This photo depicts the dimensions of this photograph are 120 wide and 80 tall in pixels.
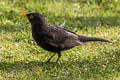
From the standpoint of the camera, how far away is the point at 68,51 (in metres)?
8.34

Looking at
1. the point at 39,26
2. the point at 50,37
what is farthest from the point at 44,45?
the point at 39,26

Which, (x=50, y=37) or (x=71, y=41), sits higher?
(x=50, y=37)

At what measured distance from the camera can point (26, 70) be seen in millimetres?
7031

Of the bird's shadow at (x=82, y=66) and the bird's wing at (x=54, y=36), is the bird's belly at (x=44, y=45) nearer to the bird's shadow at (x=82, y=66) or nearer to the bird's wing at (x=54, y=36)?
the bird's wing at (x=54, y=36)

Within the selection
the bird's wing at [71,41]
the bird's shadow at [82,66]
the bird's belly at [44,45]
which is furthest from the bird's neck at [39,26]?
the bird's shadow at [82,66]

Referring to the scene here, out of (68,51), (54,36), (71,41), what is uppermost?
(54,36)

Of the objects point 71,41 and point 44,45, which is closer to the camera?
point 44,45

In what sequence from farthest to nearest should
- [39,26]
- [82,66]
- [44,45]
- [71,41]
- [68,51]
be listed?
[68,51], [82,66], [71,41], [39,26], [44,45]

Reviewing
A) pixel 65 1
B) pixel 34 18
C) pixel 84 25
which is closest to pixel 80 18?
pixel 84 25

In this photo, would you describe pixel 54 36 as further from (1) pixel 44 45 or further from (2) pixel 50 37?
(1) pixel 44 45

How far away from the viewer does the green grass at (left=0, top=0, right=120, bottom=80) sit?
7043 millimetres

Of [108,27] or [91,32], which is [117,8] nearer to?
[108,27]

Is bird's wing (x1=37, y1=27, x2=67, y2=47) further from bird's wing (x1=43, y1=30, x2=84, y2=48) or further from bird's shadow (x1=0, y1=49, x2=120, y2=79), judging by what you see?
bird's shadow (x1=0, y1=49, x2=120, y2=79)

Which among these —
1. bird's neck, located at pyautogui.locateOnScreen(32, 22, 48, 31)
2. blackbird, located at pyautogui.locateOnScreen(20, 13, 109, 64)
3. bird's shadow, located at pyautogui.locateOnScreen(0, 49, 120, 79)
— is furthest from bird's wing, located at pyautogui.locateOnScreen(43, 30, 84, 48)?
bird's shadow, located at pyautogui.locateOnScreen(0, 49, 120, 79)
